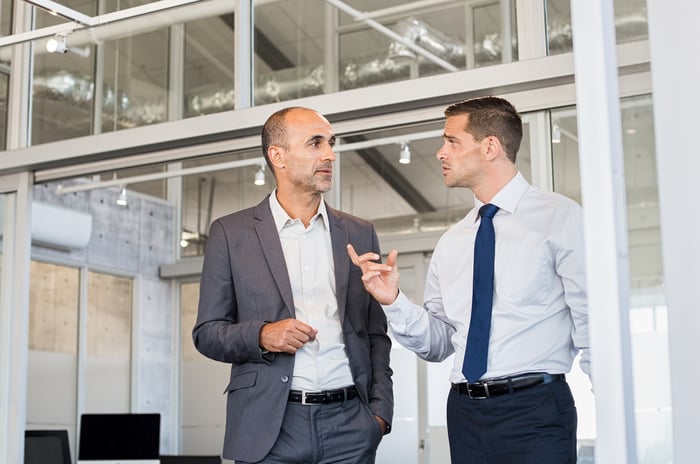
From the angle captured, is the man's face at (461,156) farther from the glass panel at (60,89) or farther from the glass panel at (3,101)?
the glass panel at (3,101)

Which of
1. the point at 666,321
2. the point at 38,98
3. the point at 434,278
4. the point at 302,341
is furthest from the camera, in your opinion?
the point at 38,98

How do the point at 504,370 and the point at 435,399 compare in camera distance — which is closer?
the point at 504,370

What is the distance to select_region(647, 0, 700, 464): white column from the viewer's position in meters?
1.99

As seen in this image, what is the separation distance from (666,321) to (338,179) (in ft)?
26.0

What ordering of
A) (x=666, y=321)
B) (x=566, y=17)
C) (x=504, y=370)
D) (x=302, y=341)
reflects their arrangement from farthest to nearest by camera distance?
(x=566, y=17) → (x=302, y=341) → (x=504, y=370) → (x=666, y=321)

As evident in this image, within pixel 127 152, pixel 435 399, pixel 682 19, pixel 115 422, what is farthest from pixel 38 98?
pixel 435 399

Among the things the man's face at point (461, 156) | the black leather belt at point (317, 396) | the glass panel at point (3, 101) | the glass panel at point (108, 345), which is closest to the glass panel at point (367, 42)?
the man's face at point (461, 156)

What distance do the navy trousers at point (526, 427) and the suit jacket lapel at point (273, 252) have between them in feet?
2.26

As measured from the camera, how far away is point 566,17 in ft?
13.1

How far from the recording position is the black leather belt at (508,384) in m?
2.73

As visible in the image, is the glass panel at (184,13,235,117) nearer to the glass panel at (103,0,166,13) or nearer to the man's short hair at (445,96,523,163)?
the glass panel at (103,0,166,13)

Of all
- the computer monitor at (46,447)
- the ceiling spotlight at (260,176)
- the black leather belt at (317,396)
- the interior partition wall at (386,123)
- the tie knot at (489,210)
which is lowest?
the computer monitor at (46,447)

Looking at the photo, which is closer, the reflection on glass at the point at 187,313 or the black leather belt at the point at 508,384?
the black leather belt at the point at 508,384

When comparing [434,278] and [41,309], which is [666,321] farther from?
[41,309]
